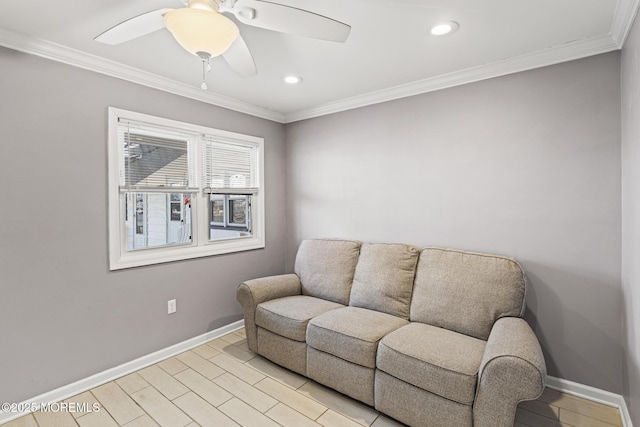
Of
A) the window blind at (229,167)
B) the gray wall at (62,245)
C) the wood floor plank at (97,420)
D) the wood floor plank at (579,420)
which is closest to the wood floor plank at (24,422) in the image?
the gray wall at (62,245)

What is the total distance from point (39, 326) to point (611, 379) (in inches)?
151

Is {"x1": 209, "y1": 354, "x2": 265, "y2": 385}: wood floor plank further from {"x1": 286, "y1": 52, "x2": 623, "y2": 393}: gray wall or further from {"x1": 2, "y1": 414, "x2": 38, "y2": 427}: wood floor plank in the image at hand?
{"x1": 286, "y1": 52, "x2": 623, "y2": 393}: gray wall

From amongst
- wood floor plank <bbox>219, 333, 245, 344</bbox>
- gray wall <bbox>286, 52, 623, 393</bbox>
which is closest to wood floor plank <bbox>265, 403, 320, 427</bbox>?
wood floor plank <bbox>219, 333, 245, 344</bbox>

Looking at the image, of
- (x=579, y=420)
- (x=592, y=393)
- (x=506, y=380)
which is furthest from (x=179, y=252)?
(x=592, y=393)

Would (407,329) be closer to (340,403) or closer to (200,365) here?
(340,403)

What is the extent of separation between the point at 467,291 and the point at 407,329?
19.9 inches

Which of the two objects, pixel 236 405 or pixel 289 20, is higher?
pixel 289 20

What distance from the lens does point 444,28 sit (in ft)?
6.52

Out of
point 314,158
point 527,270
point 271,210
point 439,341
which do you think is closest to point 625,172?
point 527,270

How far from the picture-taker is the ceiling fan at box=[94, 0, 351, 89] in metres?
1.32

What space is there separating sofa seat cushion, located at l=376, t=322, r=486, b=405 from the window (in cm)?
199

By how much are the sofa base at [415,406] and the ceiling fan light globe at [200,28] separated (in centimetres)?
203

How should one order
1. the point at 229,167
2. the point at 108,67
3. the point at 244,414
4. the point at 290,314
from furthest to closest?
the point at 229,167 → the point at 290,314 → the point at 108,67 → the point at 244,414

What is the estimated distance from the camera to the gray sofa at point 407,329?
1690 millimetres
